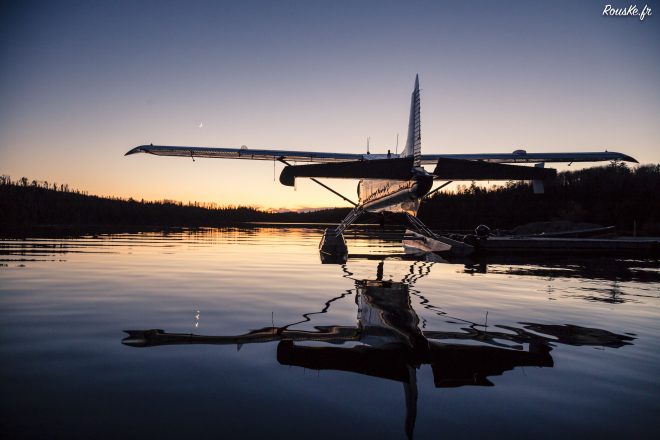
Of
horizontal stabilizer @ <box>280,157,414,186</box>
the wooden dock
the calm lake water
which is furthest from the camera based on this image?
the wooden dock

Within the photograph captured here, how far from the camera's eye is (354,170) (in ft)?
28.1

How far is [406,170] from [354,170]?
4.09ft

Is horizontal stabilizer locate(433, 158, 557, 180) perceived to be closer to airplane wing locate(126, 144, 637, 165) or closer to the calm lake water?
the calm lake water

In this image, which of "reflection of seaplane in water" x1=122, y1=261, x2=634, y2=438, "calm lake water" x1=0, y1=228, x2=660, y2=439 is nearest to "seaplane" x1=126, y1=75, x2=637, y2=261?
"calm lake water" x1=0, y1=228, x2=660, y2=439

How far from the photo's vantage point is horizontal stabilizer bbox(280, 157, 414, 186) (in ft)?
26.2

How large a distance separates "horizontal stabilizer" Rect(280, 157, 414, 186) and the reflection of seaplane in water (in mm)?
3600

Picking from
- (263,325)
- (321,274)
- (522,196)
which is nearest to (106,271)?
(321,274)

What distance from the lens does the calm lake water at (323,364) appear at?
222 centimetres

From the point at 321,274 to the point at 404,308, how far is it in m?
4.00

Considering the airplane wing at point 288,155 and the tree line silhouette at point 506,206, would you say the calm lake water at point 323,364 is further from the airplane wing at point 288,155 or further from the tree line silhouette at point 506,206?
the tree line silhouette at point 506,206

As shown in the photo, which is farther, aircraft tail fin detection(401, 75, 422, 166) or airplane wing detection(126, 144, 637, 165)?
airplane wing detection(126, 144, 637, 165)

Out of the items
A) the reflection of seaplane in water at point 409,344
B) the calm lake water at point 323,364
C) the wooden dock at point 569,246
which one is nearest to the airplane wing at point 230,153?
the wooden dock at point 569,246

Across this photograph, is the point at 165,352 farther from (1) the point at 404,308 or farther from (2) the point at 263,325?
(1) the point at 404,308

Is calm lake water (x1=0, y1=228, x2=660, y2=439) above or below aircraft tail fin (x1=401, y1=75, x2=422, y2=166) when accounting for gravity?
below
